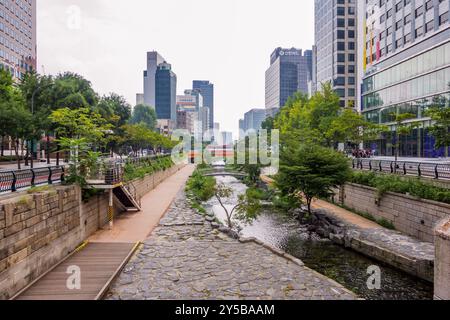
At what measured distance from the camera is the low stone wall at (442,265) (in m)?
8.99

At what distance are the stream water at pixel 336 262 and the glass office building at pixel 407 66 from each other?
20.5 m

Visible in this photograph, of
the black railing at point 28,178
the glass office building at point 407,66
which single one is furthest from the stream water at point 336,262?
the glass office building at point 407,66

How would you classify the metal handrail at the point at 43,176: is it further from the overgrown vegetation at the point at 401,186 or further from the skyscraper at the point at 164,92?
the skyscraper at the point at 164,92

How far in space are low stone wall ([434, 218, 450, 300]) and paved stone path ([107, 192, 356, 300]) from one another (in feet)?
8.12

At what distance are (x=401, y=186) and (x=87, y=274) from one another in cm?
1845

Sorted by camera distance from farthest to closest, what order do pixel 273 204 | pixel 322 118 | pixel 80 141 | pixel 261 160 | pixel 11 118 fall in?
pixel 261 160 → pixel 322 118 → pixel 273 204 → pixel 11 118 → pixel 80 141

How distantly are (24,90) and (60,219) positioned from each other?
85.3 feet

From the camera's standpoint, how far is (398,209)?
19.9m

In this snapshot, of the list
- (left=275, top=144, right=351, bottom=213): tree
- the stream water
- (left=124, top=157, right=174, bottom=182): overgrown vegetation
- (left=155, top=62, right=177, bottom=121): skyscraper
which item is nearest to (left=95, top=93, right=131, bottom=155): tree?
(left=124, top=157, right=174, bottom=182): overgrown vegetation

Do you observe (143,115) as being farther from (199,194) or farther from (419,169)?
(419,169)

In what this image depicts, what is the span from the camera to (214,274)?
11.7m

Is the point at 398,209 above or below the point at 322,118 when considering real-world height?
below
